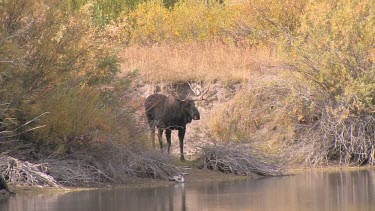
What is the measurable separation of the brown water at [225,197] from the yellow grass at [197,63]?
11.3 metres

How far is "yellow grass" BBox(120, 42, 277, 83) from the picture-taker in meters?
38.0

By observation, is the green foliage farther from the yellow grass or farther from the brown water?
the brown water

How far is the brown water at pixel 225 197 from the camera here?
68.2 ft

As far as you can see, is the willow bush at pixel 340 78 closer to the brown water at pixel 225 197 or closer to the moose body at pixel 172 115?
the moose body at pixel 172 115

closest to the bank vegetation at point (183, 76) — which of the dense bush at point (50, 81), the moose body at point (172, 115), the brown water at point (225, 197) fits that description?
the dense bush at point (50, 81)

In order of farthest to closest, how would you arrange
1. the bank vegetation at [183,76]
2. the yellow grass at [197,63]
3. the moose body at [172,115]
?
1. the yellow grass at [197,63]
2. the moose body at [172,115]
3. the bank vegetation at [183,76]

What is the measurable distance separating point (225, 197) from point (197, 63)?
55.9 ft

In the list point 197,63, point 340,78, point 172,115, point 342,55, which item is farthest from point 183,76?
point 172,115

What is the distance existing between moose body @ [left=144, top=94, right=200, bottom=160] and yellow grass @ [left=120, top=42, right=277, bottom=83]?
263 inches

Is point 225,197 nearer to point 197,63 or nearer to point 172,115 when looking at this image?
point 172,115

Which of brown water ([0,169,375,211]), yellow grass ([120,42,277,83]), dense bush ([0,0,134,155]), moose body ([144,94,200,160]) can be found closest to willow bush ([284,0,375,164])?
yellow grass ([120,42,277,83])

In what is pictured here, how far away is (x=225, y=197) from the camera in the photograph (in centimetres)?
2262

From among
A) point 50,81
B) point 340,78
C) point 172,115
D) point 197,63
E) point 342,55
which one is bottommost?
point 172,115

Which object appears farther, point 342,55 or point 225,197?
point 342,55
